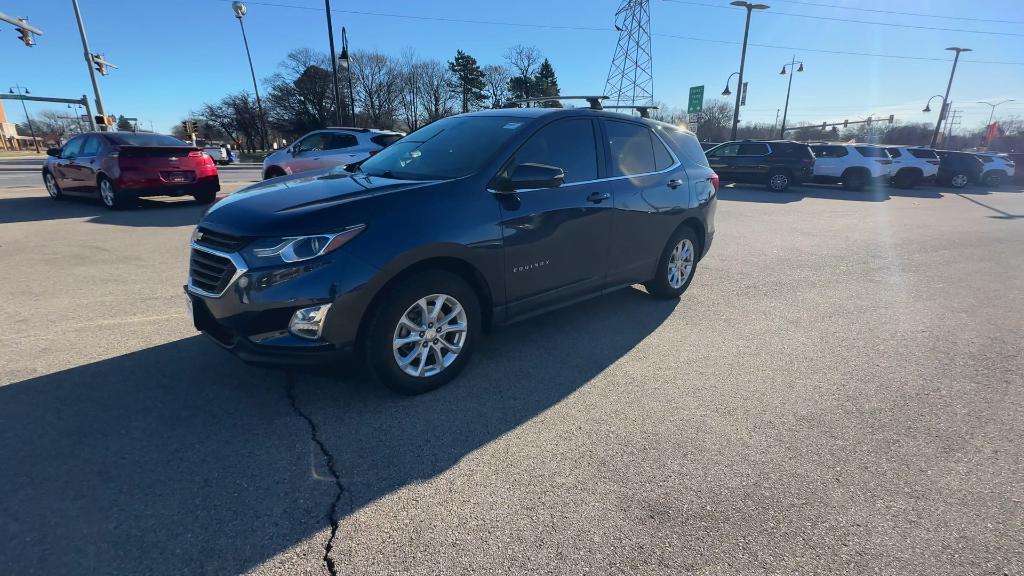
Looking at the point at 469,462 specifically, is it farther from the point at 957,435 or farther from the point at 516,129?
the point at 957,435

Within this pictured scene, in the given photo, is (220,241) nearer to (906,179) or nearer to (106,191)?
(106,191)

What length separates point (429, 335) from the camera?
3162mm

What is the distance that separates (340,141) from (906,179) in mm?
22265

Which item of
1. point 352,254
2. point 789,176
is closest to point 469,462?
point 352,254

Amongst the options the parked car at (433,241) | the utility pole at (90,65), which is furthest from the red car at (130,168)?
the utility pole at (90,65)

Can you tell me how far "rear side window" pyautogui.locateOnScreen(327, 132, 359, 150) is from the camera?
437 inches

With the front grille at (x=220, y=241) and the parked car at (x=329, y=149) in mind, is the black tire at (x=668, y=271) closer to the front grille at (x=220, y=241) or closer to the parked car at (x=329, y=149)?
the front grille at (x=220, y=241)

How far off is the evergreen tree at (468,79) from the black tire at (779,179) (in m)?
51.6

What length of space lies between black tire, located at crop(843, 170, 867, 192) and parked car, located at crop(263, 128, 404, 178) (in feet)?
57.1

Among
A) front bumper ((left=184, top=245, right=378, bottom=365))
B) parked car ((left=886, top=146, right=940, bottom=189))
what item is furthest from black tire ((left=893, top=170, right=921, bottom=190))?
front bumper ((left=184, top=245, right=378, bottom=365))

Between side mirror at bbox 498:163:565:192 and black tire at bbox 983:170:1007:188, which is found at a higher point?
side mirror at bbox 498:163:565:192

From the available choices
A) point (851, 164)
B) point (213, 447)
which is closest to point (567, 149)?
point (213, 447)

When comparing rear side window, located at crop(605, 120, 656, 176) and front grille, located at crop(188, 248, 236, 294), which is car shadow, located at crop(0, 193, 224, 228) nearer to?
front grille, located at crop(188, 248, 236, 294)

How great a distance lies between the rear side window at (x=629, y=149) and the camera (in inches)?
169
